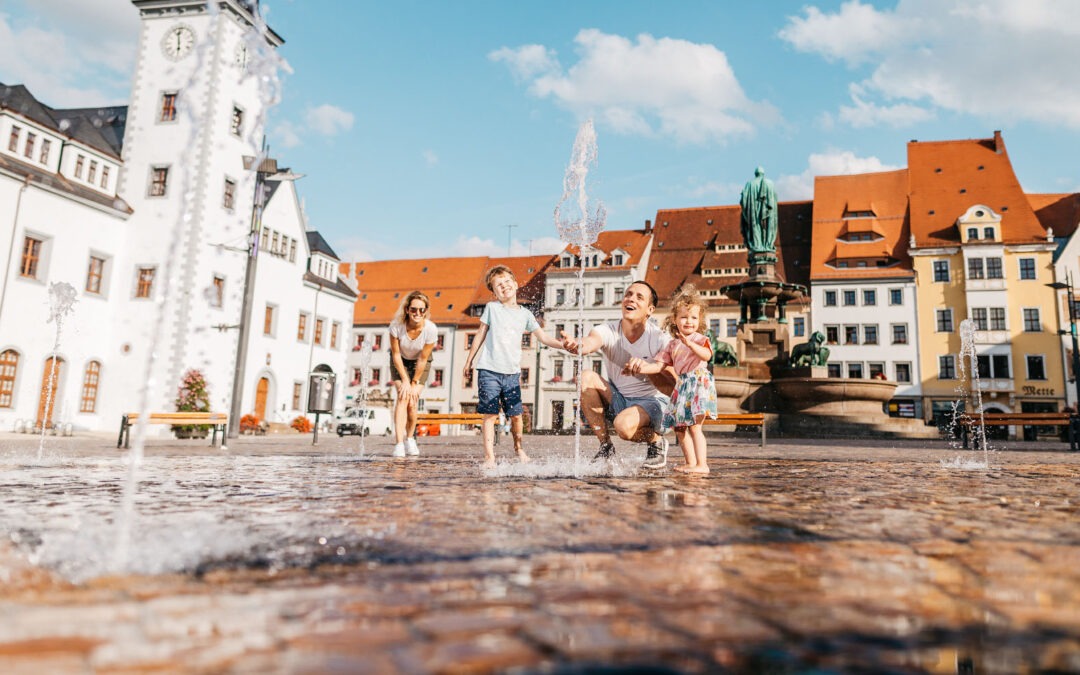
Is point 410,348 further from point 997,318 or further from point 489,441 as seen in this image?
point 997,318

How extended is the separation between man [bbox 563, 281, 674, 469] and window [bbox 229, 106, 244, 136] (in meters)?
27.0

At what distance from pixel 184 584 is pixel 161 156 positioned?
31.0 m

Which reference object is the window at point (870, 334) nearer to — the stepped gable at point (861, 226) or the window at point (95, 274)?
the stepped gable at point (861, 226)

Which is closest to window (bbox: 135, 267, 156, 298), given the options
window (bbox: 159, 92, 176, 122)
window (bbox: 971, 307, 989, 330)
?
window (bbox: 159, 92, 176, 122)

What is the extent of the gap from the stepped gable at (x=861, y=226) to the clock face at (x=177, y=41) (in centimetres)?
3639

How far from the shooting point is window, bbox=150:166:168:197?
2806 centimetres

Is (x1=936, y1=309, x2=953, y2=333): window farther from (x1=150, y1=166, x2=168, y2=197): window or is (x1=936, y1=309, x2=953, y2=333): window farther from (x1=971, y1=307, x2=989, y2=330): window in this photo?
(x1=150, y1=166, x2=168, y2=197): window

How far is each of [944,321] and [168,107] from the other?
4255 cm

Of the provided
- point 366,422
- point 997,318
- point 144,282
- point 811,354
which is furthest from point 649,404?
point 997,318

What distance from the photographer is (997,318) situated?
42.6m

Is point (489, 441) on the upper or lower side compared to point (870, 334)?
lower

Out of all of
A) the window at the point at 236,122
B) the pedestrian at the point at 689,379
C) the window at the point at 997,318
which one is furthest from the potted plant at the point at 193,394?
the window at the point at 997,318

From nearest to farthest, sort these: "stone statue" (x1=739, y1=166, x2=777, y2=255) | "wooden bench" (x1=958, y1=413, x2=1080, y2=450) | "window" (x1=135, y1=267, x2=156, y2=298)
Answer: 1. "wooden bench" (x1=958, y1=413, x2=1080, y2=450)
2. "stone statue" (x1=739, y1=166, x2=777, y2=255)
3. "window" (x1=135, y1=267, x2=156, y2=298)

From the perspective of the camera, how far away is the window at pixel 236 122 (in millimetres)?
28453
